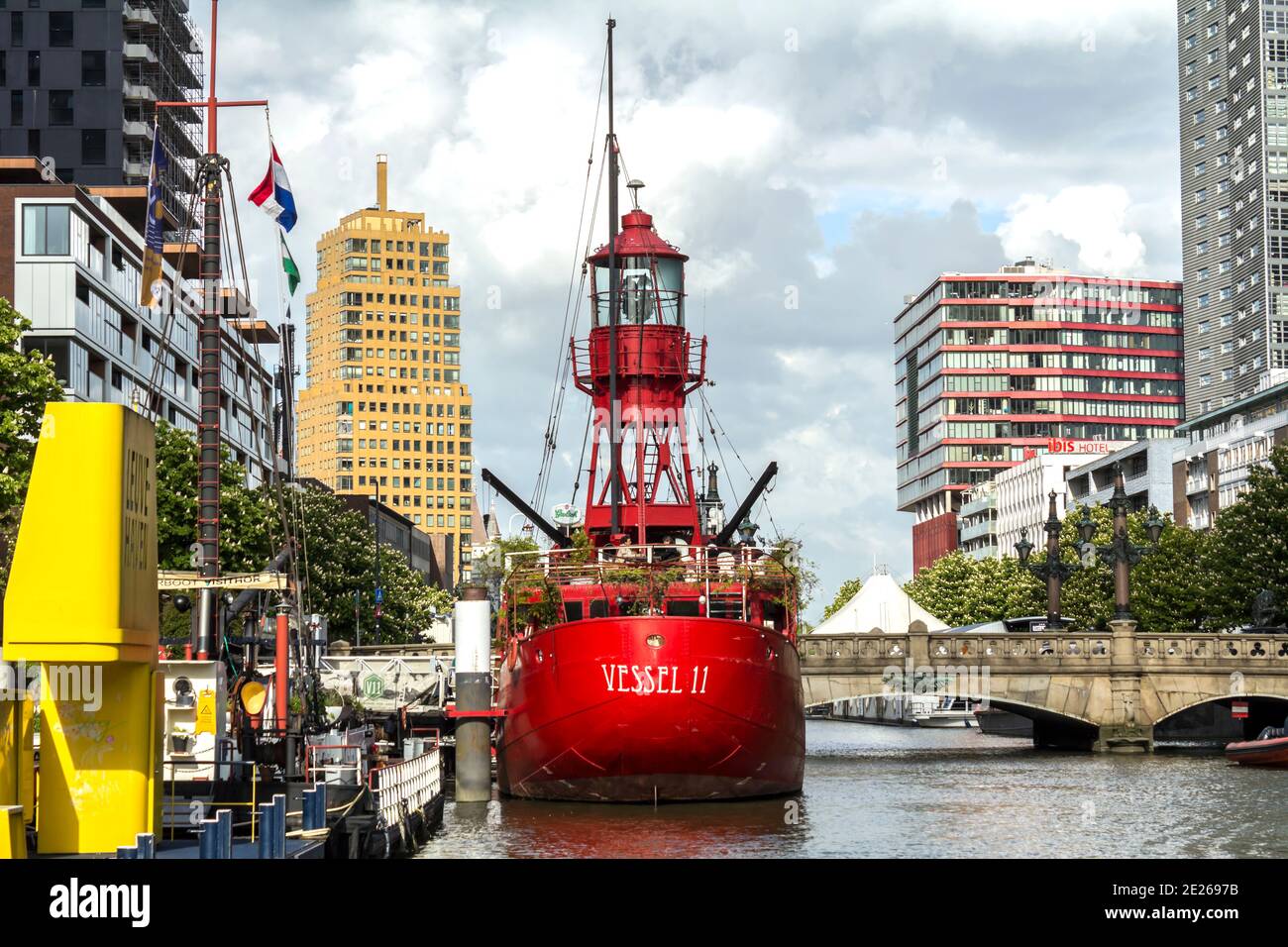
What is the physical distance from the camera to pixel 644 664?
4644 cm

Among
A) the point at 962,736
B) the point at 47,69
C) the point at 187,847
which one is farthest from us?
the point at 47,69

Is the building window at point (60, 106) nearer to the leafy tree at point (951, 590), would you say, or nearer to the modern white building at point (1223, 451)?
the leafy tree at point (951, 590)

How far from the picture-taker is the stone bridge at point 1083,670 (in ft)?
262

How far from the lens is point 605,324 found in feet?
192

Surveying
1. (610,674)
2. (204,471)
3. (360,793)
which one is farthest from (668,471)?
(360,793)

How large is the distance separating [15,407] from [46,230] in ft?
132

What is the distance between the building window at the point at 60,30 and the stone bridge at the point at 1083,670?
81135 millimetres

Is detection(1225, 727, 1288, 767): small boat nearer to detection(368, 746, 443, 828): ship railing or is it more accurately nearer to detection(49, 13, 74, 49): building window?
detection(368, 746, 443, 828): ship railing

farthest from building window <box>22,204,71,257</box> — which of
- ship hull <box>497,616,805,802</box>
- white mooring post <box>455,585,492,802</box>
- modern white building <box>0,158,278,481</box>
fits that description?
ship hull <box>497,616,805,802</box>

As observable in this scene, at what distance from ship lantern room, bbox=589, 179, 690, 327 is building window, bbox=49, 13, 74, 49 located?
87.8 m

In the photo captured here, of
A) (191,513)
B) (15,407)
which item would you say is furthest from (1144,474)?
(15,407)

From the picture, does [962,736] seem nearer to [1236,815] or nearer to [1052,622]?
[1052,622]

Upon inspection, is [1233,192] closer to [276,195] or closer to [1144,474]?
[1144,474]

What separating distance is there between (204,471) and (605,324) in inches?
691
